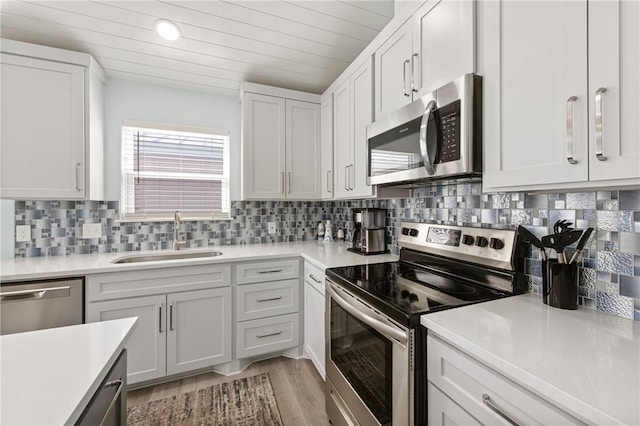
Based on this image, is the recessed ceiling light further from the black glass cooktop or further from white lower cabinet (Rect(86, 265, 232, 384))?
the black glass cooktop

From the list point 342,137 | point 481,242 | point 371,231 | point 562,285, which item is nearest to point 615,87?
point 562,285

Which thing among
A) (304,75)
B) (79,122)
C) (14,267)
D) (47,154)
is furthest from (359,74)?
(14,267)

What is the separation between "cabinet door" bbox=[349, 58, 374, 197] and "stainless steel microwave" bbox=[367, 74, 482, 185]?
33cm

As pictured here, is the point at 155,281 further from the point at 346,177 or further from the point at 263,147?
Answer: the point at 346,177

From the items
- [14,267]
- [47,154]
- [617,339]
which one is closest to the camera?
[617,339]

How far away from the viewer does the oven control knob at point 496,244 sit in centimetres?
124

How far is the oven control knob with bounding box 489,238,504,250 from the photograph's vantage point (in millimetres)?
1242

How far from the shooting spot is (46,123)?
186 centimetres

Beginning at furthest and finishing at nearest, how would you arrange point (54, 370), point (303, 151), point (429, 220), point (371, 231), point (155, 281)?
point (303, 151) → point (371, 231) → point (155, 281) → point (429, 220) → point (54, 370)

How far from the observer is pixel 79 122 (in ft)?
6.38

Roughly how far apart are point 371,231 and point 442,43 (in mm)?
1257

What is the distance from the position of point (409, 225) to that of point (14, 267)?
8.15 ft

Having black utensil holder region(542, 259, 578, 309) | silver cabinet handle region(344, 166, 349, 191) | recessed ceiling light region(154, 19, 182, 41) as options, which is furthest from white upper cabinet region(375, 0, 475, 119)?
recessed ceiling light region(154, 19, 182, 41)

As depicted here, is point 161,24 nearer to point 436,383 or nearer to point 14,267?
point 14,267
